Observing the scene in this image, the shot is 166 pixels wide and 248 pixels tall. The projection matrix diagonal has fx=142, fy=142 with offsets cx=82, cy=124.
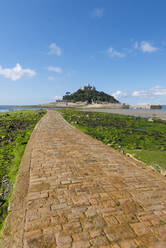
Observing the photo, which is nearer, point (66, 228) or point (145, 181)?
point (66, 228)

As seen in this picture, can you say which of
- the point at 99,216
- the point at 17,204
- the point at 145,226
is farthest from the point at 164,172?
the point at 17,204

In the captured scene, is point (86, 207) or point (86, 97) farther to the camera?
point (86, 97)

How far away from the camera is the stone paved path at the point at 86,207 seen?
2.71 meters

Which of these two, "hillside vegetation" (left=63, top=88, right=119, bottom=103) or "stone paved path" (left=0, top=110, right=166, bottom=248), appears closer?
"stone paved path" (left=0, top=110, right=166, bottom=248)

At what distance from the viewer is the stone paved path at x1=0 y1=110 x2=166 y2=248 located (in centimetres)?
271

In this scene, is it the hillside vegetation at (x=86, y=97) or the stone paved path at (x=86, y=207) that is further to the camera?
the hillside vegetation at (x=86, y=97)

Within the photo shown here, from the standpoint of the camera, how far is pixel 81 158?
263 inches

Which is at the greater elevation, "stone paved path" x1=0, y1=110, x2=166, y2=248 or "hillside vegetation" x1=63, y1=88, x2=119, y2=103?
"hillside vegetation" x1=63, y1=88, x2=119, y2=103

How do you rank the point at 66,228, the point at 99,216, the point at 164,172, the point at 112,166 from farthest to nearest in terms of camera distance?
the point at 112,166 < the point at 164,172 < the point at 99,216 < the point at 66,228

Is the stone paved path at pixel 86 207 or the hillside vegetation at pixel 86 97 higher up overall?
the hillside vegetation at pixel 86 97

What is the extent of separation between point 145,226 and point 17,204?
10.0 ft

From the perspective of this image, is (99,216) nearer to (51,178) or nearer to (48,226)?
(48,226)

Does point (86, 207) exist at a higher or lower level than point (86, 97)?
lower

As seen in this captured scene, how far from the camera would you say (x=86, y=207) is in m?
3.50
